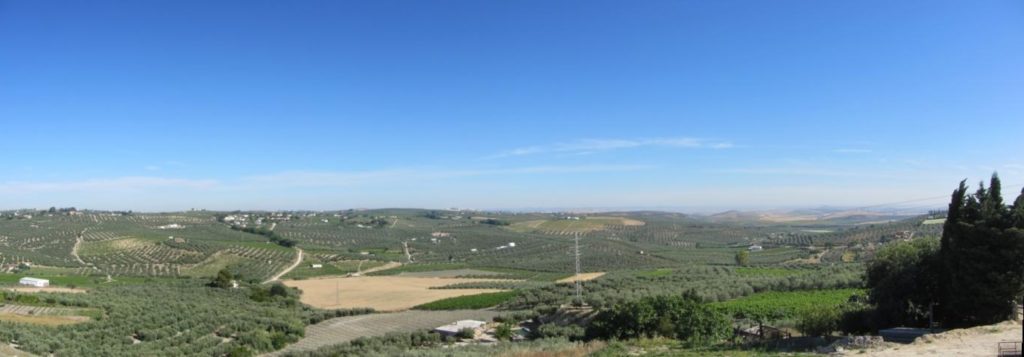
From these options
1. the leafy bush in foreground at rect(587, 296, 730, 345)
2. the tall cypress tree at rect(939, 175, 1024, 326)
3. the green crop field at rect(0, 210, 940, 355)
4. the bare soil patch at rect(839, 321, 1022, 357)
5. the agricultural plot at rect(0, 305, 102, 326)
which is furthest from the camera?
the green crop field at rect(0, 210, 940, 355)

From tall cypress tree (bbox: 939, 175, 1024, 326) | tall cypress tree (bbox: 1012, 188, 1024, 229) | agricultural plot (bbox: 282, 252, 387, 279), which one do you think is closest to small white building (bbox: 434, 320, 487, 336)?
tall cypress tree (bbox: 939, 175, 1024, 326)

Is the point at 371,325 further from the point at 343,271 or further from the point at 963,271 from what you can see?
the point at 343,271

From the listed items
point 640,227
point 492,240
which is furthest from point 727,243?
point 492,240

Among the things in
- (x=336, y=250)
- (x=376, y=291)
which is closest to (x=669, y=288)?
(x=376, y=291)

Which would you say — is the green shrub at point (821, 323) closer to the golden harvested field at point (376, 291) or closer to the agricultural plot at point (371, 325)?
the agricultural plot at point (371, 325)

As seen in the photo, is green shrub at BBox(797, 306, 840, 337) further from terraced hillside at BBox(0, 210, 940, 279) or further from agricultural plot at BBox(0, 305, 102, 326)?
terraced hillside at BBox(0, 210, 940, 279)

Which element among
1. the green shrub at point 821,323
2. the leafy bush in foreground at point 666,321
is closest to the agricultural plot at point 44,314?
the leafy bush in foreground at point 666,321

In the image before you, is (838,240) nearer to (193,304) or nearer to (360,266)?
(360,266)
